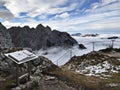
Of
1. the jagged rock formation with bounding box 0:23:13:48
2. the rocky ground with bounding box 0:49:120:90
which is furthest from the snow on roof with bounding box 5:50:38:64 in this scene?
the jagged rock formation with bounding box 0:23:13:48

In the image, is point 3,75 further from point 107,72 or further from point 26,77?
point 107,72

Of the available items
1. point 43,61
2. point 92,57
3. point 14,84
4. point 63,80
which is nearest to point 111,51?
point 92,57

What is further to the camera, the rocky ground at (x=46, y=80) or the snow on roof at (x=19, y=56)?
the rocky ground at (x=46, y=80)

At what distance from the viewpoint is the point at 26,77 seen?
14.4 metres

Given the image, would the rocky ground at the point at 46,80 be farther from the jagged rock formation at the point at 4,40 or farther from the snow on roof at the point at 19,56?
the jagged rock formation at the point at 4,40

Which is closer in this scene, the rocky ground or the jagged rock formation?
the rocky ground

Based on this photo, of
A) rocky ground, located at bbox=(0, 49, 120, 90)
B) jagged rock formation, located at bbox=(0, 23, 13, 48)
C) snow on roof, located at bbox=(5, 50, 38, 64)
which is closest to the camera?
snow on roof, located at bbox=(5, 50, 38, 64)

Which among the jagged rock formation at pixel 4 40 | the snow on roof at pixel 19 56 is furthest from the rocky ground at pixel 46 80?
the jagged rock formation at pixel 4 40

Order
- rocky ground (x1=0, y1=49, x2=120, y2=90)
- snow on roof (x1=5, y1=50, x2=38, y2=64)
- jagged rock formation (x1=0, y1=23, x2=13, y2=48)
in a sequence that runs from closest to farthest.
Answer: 1. snow on roof (x1=5, y1=50, x2=38, y2=64)
2. rocky ground (x1=0, y1=49, x2=120, y2=90)
3. jagged rock formation (x1=0, y1=23, x2=13, y2=48)

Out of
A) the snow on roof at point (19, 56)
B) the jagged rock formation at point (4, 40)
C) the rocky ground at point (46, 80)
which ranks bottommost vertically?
the jagged rock formation at point (4, 40)

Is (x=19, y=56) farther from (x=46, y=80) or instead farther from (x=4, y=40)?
(x=4, y=40)

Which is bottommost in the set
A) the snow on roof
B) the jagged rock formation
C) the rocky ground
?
the jagged rock formation

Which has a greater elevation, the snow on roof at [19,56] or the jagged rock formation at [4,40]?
the snow on roof at [19,56]

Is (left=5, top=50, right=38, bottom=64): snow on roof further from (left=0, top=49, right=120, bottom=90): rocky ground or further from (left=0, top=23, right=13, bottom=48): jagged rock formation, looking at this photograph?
(left=0, top=23, right=13, bottom=48): jagged rock formation
